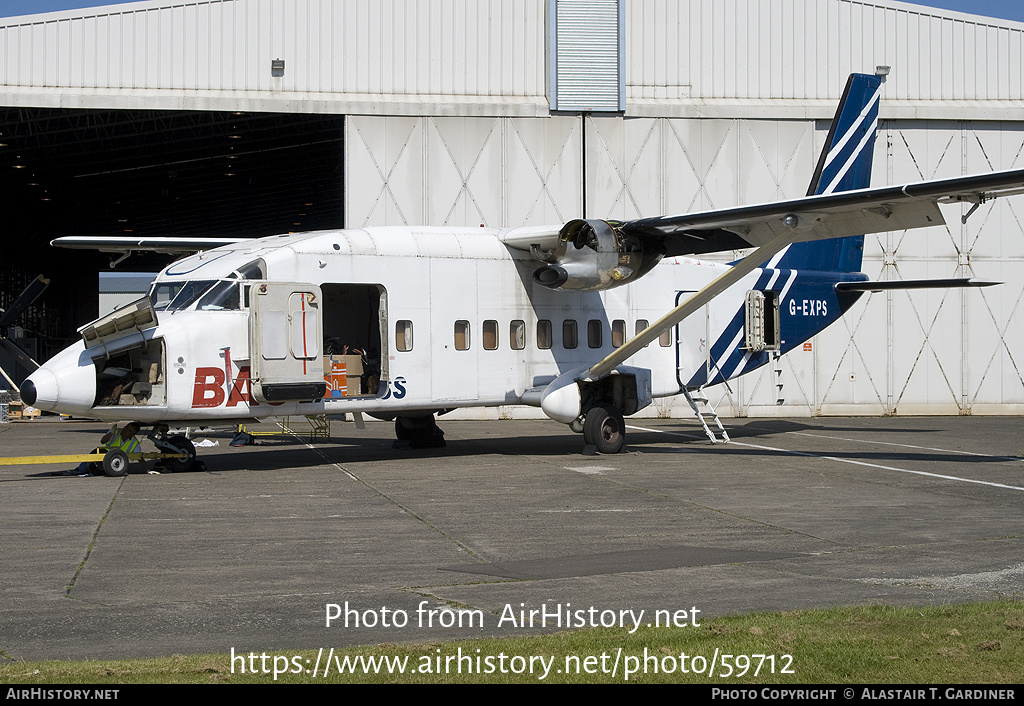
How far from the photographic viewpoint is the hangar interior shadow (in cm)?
3106

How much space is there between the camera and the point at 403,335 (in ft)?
54.4

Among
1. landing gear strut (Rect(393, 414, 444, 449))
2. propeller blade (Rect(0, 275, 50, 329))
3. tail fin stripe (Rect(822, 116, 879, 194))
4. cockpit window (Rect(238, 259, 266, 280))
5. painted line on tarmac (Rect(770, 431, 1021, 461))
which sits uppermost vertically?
tail fin stripe (Rect(822, 116, 879, 194))

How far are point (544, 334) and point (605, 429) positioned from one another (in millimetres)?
2002

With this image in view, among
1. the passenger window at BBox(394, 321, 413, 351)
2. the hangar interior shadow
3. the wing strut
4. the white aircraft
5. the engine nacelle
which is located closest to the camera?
the white aircraft

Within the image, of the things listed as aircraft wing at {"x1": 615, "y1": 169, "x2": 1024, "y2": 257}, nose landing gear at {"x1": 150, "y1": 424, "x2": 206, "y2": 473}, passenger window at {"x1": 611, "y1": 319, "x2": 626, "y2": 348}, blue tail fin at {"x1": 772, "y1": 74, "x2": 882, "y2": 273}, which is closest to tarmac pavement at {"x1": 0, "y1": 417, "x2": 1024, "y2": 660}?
nose landing gear at {"x1": 150, "y1": 424, "x2": 206, "y2": 473}

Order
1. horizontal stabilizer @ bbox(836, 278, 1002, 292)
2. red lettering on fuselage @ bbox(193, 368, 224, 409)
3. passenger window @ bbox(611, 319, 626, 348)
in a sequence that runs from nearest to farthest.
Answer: red lettering on fuselage @ bbox(193, 368, 224, 409), horizontal stabilizer @ bbox(836, 278, 1002, 292), passenger window @ bbox(611, 319, 626, 348)

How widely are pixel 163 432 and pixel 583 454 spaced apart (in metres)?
7.11

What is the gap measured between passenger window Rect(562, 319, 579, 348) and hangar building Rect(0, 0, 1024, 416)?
1082cm

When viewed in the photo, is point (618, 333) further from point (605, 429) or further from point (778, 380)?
point (778, 380)

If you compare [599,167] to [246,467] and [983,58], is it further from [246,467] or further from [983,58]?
[246,467]

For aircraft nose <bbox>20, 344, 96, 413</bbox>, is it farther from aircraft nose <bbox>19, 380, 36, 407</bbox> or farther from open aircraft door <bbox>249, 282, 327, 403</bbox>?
open aircraft door <bbox>249, 282, 327, 403</bbox>

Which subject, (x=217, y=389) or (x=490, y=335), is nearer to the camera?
(x=217, y=389)

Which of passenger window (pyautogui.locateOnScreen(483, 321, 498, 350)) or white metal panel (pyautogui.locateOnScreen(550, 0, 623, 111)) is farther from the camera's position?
white metal panel (pyautogui.locateOnScreen(550, 0, 623, 111))

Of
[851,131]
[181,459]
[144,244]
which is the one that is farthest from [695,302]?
[144,244]
